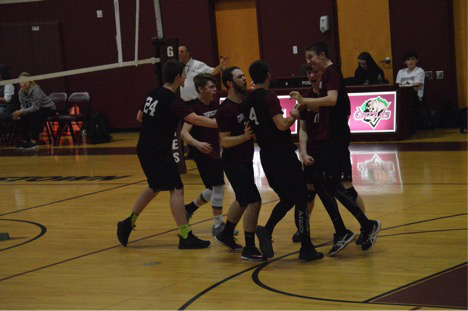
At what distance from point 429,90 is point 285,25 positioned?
3620 millimetres

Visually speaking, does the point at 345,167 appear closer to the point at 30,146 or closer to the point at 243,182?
the point at 243,182

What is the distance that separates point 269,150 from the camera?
7.66m

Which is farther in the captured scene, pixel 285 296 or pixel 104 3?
pixel 104 3

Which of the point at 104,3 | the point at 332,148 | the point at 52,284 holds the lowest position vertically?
the point at 52,284

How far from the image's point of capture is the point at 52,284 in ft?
24.8

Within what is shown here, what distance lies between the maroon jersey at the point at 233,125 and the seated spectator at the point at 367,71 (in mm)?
9542

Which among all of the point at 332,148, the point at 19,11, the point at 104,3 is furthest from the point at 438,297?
the point at 19,11

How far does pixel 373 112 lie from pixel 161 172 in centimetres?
848

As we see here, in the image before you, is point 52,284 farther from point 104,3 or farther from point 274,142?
point 104,3

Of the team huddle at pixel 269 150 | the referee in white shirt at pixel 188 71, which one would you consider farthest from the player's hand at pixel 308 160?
the referee in white shirt at pixel 188 71

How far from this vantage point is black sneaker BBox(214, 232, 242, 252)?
8250 mm

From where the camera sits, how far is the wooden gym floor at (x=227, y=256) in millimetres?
6645

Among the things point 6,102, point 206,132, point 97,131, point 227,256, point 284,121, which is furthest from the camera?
point 6,102

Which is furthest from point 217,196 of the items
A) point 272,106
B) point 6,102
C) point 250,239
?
point 6,102
